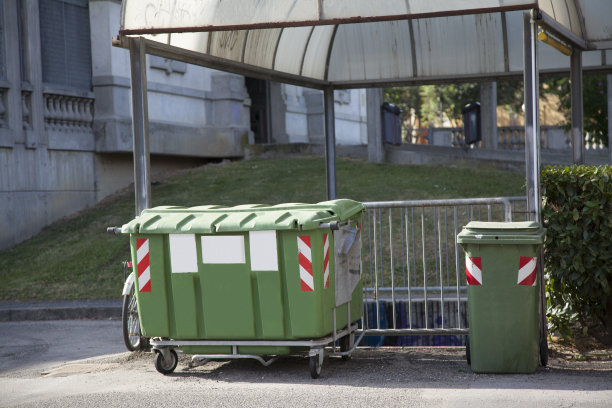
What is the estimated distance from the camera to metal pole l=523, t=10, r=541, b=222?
688 cm

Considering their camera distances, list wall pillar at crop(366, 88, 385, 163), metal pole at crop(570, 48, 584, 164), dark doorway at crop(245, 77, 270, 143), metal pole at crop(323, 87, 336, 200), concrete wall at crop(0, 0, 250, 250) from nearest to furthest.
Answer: metal pole at crop(570, 48, 584, 164) → metal pole at crop(323, 87, 336, 200) → concrete wall at crop(0, 0, 250, 250) → wall pillar at crop(366, 88, 385, 163) → dark doorway at crop(245, 77, 270, 143)

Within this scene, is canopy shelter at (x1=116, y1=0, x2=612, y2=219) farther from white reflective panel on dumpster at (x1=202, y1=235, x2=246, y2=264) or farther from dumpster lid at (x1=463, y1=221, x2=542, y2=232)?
white reflective panel on dumpster at (x1=202, y1=235, x2=246, y2=264)

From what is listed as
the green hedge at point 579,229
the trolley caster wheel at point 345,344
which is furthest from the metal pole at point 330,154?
the green hedge at point 579,229

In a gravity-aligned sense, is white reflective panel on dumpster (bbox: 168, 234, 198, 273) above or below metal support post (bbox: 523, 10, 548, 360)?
below

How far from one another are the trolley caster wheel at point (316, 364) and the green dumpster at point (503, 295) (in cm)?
119

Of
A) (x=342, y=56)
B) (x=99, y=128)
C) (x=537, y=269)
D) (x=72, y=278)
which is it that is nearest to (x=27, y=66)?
(x=99, y=128)

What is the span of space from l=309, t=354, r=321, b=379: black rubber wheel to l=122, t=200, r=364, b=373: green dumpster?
0.10m

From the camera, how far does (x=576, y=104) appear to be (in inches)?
349

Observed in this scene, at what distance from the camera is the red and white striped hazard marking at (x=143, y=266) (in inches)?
265

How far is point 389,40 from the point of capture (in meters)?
11.0

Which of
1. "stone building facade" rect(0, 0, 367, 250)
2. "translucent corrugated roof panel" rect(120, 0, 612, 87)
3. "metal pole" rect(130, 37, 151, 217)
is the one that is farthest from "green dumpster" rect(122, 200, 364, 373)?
"stone building facade" rect(0, 0, 367, 250)

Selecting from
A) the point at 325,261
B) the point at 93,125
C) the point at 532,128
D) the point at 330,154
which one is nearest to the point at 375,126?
the point at 93,125

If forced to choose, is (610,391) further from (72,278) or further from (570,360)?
(72,278)

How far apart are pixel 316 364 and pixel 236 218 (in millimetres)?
1295
